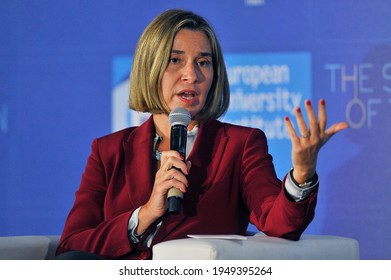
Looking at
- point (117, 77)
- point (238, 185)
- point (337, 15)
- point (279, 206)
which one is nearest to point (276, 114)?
point (337, 15)

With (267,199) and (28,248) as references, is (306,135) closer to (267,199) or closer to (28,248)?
(267,199)

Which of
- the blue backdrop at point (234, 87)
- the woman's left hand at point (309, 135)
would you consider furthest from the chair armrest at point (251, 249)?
the blue backdrop at point (234, 87)

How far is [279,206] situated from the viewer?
2.32 meters

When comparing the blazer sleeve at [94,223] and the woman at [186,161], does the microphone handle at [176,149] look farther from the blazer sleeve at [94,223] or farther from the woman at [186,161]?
the blazer sleeve at [94,223]

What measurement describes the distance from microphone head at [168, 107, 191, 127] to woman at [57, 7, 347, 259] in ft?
0.49

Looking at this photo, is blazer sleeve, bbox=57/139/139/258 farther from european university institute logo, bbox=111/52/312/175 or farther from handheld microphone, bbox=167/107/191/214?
european university institute logo, bbox=111/52/312/175

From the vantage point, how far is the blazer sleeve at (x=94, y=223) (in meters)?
2.51

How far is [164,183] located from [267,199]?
1.11 feet

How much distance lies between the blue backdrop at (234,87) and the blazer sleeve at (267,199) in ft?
3.59

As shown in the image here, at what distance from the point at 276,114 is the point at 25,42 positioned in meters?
1.24

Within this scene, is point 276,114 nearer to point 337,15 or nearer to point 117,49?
point 337,15

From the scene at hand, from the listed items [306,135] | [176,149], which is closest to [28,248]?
[176,149]

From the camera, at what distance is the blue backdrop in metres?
3.70
